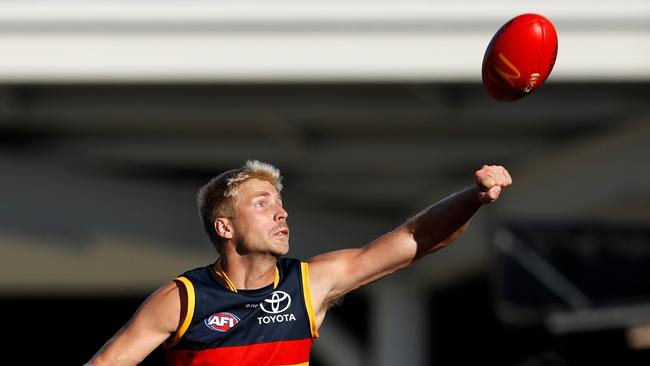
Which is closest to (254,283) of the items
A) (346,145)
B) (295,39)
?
(295,39)

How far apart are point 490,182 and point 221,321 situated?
1.26 metres

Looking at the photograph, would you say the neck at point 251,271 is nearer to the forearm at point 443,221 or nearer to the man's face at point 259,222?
the man's face at point 259,222

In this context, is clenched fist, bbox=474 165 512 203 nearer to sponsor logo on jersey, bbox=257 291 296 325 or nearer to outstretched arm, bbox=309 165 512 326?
outstretched arm, bbox=309 165 512 326

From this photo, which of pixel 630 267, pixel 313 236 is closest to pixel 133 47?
pixel 630 267

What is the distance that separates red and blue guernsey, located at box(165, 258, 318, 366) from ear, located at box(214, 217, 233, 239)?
194 millimetres

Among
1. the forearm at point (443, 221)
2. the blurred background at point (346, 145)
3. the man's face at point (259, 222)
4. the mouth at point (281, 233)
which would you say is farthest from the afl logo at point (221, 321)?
the blurred background at point (346, 145)

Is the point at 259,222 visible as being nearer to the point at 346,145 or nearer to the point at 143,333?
the point at 143,333

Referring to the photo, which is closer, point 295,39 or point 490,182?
point 490,182

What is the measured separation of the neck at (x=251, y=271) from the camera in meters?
5.68

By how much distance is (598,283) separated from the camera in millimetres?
10180

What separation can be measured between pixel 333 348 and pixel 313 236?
2027 millimetres

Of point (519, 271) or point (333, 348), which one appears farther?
point (333, 348)

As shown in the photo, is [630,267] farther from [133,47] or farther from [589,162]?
[133,47]

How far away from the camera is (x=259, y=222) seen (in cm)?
568
